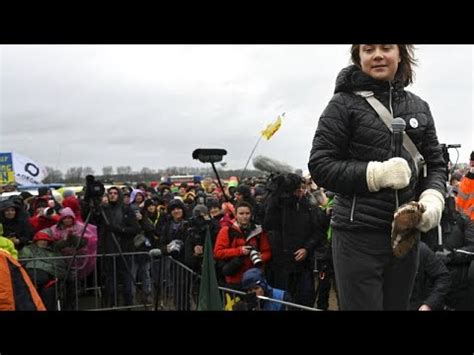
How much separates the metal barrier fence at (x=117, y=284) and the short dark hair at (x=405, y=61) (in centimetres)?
273

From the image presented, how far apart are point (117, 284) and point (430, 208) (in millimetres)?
4840

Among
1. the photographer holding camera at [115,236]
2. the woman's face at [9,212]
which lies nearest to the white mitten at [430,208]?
the photographer holding camera at [115,236]

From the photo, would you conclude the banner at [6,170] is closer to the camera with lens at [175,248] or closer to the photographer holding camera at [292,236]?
the camera with lens at [175,248]

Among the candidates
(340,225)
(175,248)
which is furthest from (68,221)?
(340,225)

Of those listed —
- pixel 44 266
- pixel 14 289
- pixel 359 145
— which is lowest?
pixel 44 266

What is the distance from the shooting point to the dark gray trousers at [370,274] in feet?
6.07

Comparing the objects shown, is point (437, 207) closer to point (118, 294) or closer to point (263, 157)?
point (263, 157)

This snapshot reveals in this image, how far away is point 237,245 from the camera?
178 inches

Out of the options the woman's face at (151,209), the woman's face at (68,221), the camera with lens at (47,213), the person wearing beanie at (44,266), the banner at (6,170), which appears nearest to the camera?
the person wearing beanie at (44,266)

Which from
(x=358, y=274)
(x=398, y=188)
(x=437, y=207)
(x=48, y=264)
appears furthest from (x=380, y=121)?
(x=48, y=264)

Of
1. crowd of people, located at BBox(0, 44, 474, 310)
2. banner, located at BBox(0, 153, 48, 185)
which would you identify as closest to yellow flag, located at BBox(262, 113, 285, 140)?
crowd of people, located at BBox(0, 44, 474, 310)

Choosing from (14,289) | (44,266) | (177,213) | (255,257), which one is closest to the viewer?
(14,289)

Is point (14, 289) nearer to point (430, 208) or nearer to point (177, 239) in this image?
point (430, 208)

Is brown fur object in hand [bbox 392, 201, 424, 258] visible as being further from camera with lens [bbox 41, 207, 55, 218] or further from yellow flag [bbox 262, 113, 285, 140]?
camera with lens [bbox 41, 207, 55, 218]
